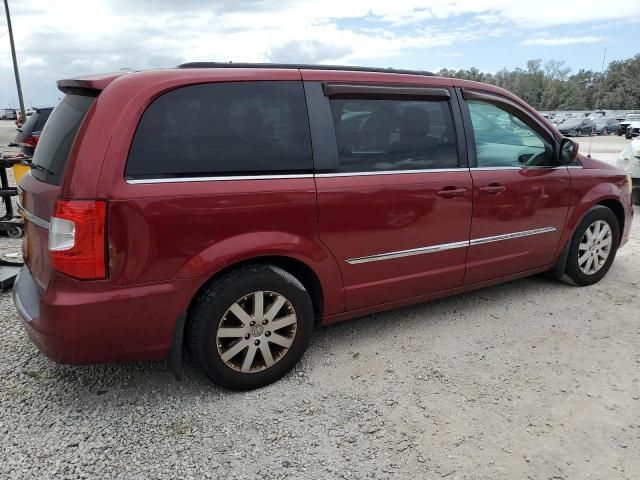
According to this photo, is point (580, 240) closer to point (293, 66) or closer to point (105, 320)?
point (293, 66)

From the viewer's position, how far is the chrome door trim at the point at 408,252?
A: 3213 mm

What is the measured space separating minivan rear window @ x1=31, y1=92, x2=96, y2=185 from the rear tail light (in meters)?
0.22

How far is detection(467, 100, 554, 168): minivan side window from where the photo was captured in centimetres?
371

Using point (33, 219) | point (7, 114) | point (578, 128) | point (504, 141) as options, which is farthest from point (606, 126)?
point (7, 114)

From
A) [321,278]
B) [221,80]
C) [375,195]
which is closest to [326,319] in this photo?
[321,278]

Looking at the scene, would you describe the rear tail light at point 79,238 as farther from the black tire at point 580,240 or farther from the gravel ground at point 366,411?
the black tire at point 580,240

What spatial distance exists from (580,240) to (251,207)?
3089mm

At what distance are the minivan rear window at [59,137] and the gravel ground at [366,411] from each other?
1.22 meters

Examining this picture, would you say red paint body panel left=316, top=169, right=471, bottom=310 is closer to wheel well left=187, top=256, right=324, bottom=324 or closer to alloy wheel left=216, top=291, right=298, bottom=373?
wheel well left=187, top=256, right=324, bottom=324

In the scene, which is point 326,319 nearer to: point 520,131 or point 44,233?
point 44,233

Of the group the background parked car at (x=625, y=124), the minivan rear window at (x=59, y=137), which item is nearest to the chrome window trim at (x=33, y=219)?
the minivan rear window at (x=59, y=137)

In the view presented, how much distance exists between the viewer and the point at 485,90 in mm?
3807

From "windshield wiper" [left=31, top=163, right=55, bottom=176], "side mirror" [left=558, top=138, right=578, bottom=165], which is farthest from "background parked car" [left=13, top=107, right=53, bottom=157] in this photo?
"side mirror" [left=558, top=138, right=578, bottom=165]

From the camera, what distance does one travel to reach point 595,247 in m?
4.58
